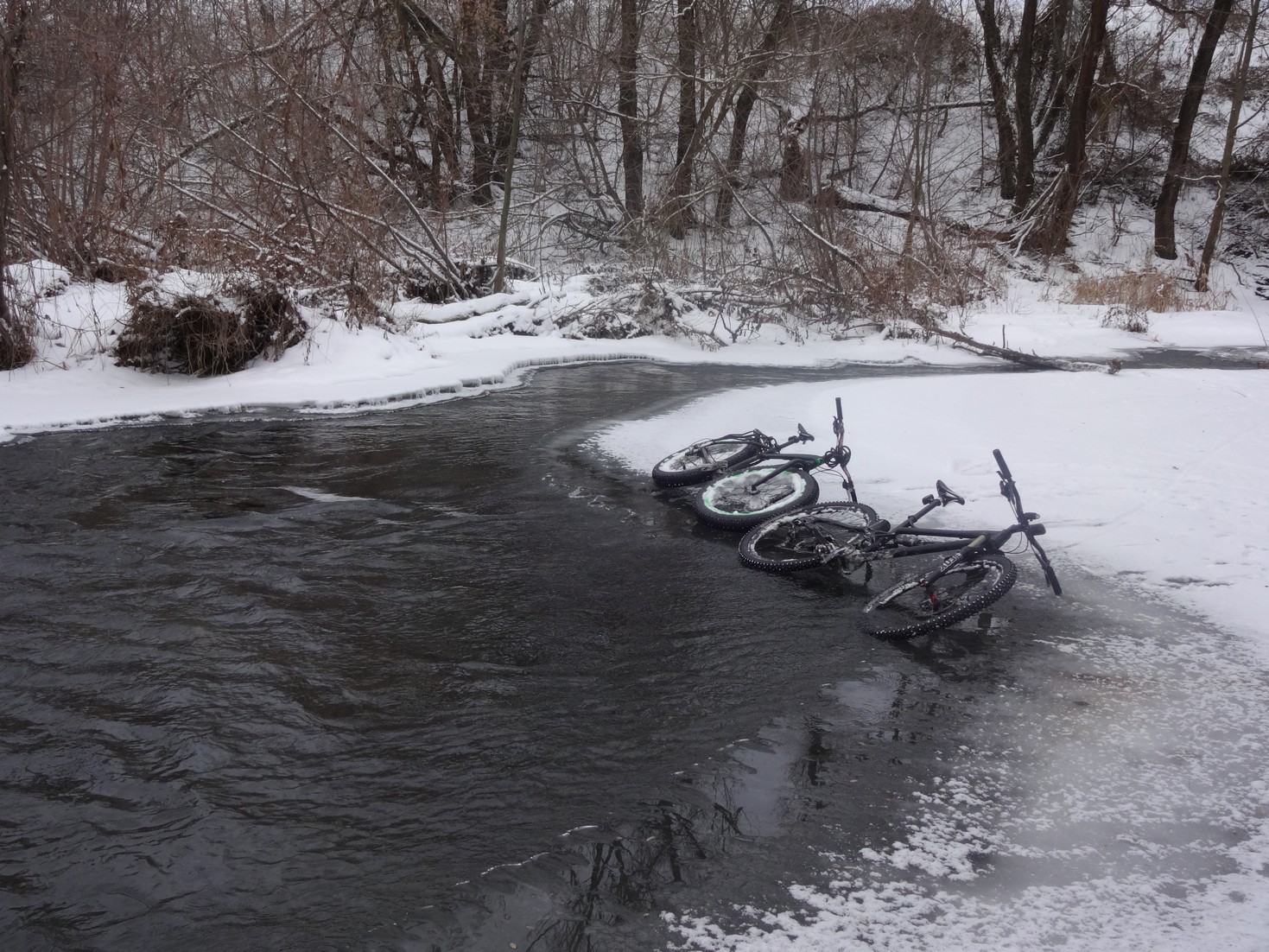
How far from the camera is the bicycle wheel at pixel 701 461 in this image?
7.92m

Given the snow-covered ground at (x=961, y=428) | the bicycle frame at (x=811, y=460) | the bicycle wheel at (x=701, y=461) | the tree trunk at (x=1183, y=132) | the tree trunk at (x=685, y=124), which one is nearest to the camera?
the snow-covered ground at (x=961, y=428)

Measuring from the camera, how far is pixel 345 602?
18.3 feet

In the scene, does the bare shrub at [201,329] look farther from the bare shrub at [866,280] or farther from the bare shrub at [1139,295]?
the bare shrub at [1139,295]

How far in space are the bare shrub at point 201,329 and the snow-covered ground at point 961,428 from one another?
0.91ft

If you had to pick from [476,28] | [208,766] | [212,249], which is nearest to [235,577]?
[208,766]

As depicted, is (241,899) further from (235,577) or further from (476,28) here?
(476,28)

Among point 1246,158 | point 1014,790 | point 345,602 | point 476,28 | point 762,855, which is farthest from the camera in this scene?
point 1246,158

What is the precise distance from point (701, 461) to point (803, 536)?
67.1 inches

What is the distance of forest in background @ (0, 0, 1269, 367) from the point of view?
14.1m

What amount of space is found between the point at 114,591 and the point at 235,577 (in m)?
0.65

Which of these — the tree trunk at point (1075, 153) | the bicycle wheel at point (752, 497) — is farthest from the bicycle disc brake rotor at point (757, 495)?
the tree trunk at point (1075, 153)

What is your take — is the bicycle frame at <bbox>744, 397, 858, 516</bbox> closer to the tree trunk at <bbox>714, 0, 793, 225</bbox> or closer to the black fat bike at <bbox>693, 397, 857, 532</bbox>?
the black fat bike at <bbox>693, 397, 857, 532</bbox>

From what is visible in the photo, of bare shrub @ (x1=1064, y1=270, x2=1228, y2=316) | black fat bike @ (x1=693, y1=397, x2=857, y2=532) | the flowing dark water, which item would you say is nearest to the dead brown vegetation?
the flowing dark water

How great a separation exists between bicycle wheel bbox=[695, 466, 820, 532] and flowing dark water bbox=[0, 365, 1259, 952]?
26 cm
